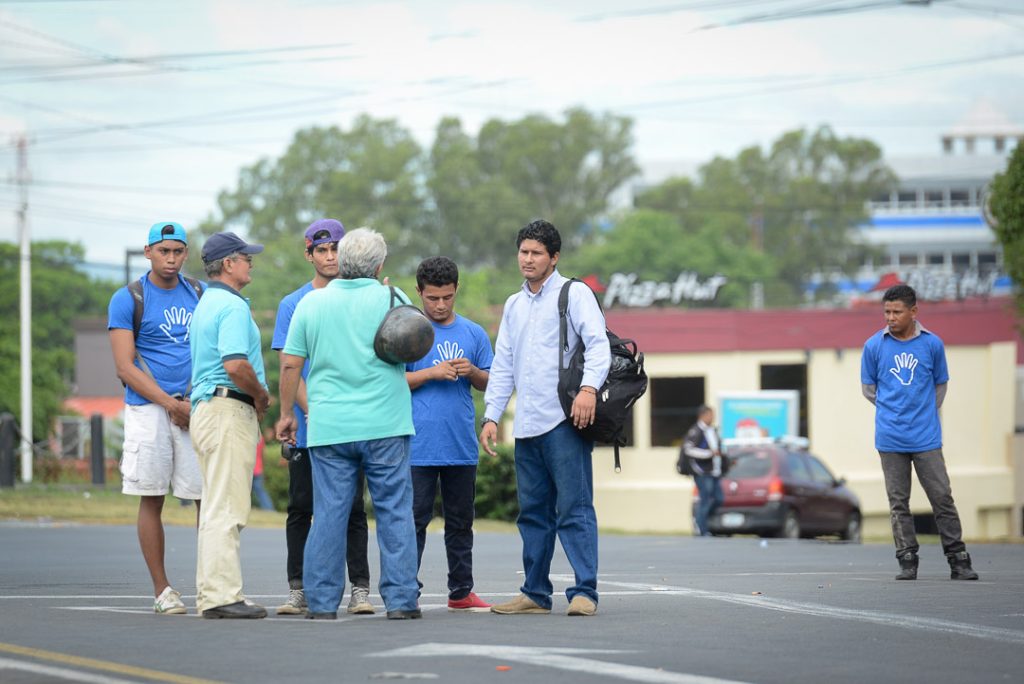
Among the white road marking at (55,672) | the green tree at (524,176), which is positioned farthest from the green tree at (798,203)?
the white road marking at (55,672)

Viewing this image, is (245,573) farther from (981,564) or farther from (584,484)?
(981,564)

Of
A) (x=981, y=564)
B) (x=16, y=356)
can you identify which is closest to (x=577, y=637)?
(x=981, y=564)

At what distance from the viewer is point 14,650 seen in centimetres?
729

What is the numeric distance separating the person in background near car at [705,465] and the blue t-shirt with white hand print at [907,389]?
11.8 meters

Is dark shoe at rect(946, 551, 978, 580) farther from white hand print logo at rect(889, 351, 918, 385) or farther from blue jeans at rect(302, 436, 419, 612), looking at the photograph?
blue jeans at rect(302, 436, 419, 612)

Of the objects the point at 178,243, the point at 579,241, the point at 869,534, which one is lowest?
the point at 869,534

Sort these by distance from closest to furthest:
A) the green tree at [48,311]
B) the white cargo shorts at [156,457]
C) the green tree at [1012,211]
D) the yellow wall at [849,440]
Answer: the white cargo shorts at [156,457] < the green tree at [1012,211] < the yellow wall at [849,440] < the green tree at [48,311]

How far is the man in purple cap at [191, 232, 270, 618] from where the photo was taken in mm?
8570

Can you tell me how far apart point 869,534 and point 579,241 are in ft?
194

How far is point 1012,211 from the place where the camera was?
84.6ft

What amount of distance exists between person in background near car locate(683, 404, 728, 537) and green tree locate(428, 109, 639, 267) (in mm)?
71850

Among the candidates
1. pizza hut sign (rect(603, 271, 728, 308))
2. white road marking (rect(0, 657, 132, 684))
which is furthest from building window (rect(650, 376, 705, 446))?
white road marking (rect(0, 657, 132, 684))

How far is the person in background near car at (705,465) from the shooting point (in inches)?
948

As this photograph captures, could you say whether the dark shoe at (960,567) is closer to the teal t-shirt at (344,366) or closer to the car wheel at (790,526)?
the teal t-shirt at (344,366)
